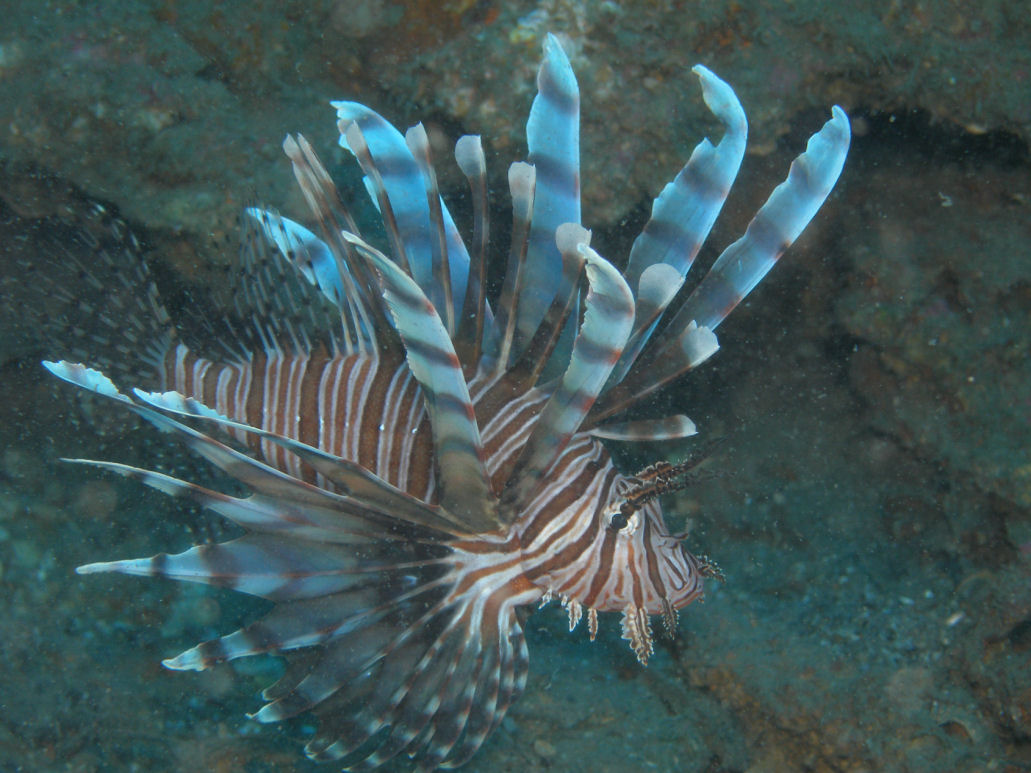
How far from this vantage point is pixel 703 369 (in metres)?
4.68

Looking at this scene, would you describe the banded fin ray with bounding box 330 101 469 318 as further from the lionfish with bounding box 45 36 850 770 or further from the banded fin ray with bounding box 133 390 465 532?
the banded fin ray with bounding box 133 390 465 532

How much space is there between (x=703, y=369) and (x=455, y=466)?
2.92 m

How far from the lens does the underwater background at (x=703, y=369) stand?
132 inches

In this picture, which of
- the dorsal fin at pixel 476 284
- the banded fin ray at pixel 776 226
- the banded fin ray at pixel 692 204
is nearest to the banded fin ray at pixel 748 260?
the banded fin ray at pixel 776 226

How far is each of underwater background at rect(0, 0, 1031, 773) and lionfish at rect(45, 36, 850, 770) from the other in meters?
0.89

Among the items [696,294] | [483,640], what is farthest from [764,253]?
[483,640]

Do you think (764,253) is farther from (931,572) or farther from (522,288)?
(931,572)

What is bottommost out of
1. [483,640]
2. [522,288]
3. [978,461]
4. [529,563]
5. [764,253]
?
[483,640]

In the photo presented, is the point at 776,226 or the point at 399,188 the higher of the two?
the point at 776,226

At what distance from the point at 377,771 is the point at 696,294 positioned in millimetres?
2921

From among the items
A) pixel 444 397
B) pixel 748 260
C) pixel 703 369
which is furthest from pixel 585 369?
pixel 703 369

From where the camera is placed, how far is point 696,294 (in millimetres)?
2621

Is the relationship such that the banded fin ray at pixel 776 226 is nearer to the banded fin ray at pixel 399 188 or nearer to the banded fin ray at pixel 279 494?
the banded fin ray at pixel 399 188

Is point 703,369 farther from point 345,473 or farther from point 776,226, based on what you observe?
point 345,473
